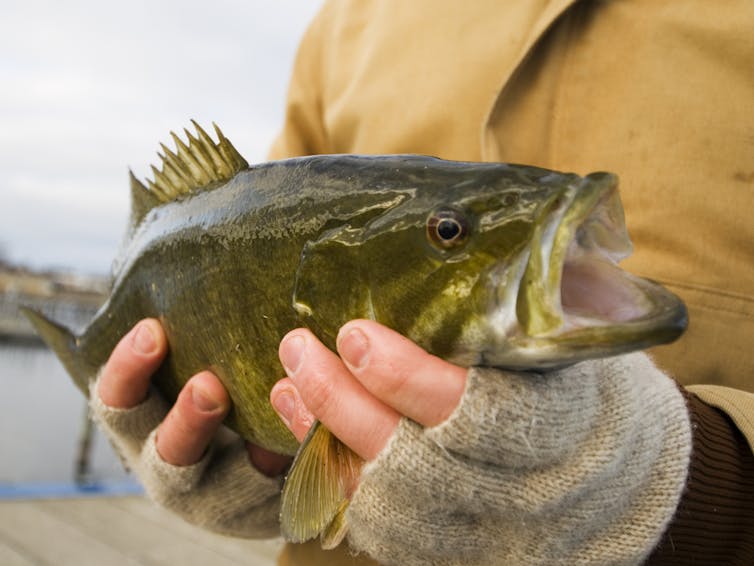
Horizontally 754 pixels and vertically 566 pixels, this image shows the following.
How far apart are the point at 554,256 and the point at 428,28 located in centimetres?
134

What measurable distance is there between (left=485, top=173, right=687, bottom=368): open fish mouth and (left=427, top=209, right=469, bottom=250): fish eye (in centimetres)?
11

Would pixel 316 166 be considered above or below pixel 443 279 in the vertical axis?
above

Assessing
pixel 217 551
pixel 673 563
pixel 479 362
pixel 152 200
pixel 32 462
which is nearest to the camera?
pixel 479 362

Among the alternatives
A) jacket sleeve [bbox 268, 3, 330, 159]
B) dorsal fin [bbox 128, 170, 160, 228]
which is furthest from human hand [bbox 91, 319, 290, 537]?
jacket sleeve [bbox 268, 3, 330, 159]

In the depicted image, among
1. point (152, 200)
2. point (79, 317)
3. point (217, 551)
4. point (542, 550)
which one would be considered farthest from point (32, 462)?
point (79, 317)

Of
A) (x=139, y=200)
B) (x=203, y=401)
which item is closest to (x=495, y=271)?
(x=203, y=401)

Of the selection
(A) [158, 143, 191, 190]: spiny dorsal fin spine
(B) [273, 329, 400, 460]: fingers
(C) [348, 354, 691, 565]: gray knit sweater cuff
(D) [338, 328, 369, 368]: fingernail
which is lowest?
(C) [348, 354, 691, 565]: gray knit sweater cuff

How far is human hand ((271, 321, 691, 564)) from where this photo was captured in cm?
117

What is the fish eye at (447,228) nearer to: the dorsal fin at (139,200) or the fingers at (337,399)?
the fingers at (337,399)

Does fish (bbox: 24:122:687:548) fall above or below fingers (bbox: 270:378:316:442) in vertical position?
above

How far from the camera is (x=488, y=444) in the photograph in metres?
1.17

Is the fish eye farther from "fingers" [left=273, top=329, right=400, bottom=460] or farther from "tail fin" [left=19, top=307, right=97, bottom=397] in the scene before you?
"tail fin" [left=19, top=307, right=97, bottom=397]

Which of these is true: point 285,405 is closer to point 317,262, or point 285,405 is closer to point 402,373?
point 317,262

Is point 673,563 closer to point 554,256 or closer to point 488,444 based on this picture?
point 488,444
